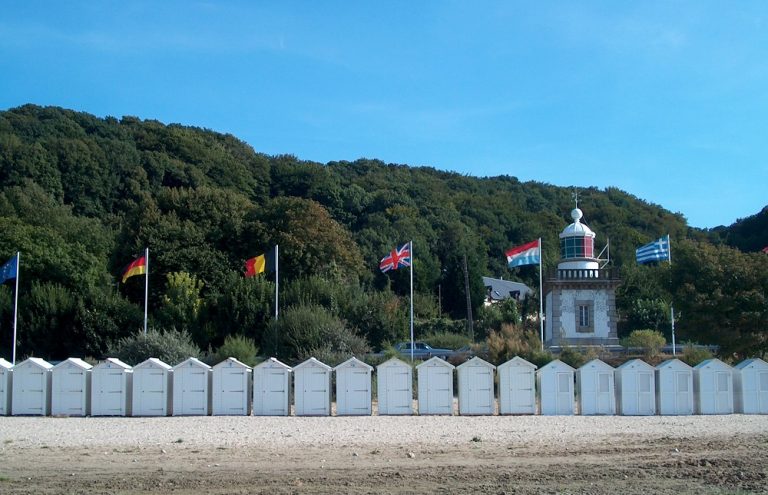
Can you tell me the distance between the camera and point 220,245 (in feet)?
181

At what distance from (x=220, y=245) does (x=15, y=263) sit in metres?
17.6

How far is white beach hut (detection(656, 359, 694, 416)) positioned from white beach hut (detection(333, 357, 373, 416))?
8980mm

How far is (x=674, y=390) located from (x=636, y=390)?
1.18 metres

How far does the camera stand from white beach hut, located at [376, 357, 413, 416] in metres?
26.6

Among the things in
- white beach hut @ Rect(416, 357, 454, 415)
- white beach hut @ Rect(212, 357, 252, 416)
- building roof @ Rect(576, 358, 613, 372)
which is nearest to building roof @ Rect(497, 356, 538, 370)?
building roof @ Rect(576, 358, 613, 372)

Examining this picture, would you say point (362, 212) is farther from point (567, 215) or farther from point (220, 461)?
point (220, 461)

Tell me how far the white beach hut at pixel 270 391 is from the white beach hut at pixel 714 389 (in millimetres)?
12644

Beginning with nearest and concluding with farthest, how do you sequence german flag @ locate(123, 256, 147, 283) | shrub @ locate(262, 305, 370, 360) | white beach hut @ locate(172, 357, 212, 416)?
white beach hut @ locate(172, 357, 212, 416)
shrub @ locate(262, 305, 370, 360)
german flag @ locate(123, 256, 147, 283)

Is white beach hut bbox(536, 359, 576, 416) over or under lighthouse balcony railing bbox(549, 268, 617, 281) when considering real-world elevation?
under

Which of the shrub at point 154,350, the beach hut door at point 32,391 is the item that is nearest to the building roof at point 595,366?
the shrub at point 154,350

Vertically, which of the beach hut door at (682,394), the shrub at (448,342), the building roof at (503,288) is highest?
the building roof at (503,288)

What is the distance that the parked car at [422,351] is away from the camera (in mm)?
43803

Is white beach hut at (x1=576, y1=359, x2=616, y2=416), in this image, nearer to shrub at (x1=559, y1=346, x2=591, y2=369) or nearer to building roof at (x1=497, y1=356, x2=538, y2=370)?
building roof at (x1=497, y1=356, x2=538, y2=370)

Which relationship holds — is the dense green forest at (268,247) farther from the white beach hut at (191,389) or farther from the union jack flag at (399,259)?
the white beach hut at (191,389)
